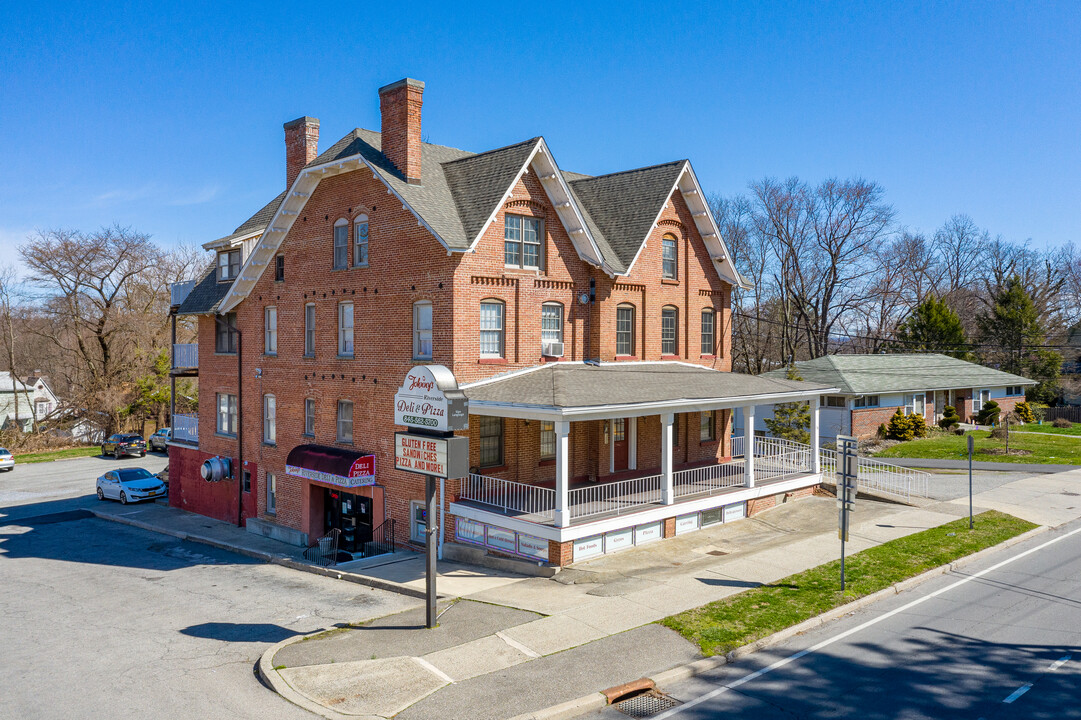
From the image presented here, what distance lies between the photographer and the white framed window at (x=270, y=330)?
27.8 m

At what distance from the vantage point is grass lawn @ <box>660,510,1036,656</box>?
1275cm

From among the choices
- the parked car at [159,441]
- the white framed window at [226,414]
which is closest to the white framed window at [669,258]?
the white framed window at [226,414]

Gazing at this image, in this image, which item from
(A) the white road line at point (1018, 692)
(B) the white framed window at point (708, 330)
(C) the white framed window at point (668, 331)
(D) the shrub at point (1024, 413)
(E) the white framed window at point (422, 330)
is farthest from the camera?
(D) the shrub at point (1024, 413)

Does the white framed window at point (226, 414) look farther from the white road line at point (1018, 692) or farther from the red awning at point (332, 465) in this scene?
the white road line at point (1018, 692)

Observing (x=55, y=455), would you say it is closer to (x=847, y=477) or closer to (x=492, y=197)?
(x=492, y=197)

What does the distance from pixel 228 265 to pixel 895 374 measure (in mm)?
37204

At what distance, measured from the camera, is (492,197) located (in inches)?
830

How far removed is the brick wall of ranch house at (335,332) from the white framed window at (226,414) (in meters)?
1.51

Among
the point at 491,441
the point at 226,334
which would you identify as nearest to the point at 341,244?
the point at 491,441

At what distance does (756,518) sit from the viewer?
22578 millimetres

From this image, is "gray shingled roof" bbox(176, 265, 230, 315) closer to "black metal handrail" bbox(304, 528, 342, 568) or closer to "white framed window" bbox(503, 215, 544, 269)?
"black metal handrail" bbox(304, 528, 342, 568)

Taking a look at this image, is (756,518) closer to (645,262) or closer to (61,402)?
(645,262)

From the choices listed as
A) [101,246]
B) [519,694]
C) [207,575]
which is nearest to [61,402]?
[101,246]

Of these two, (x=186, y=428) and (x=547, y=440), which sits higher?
(x=547, y=440)
